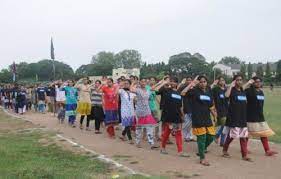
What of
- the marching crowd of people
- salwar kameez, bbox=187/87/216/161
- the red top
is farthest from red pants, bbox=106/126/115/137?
salwar kameez, bbox=187/87/216/161

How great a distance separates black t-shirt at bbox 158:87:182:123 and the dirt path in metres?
0.81

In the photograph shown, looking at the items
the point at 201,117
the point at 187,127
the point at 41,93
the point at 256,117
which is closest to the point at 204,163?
the point at 201,117

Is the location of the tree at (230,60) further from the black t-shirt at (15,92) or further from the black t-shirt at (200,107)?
the black t-shirt at (200,107)

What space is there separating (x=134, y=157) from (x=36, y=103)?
19.5 meters

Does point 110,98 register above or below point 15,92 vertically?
below

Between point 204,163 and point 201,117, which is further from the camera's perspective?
point 201,117

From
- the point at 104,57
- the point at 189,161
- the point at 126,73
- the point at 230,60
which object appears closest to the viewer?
the point at 189,161

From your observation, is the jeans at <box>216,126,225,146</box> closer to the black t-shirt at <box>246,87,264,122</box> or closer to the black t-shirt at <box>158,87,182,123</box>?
the black t-shirt at <box>246,87,264,122</box>

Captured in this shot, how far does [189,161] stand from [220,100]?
8.67ft

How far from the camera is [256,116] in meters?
12.2

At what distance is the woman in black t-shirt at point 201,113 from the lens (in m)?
11.0

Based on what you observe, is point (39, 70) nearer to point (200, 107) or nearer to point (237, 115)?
point (237, 115)

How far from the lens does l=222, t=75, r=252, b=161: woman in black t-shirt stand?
38.2 ft

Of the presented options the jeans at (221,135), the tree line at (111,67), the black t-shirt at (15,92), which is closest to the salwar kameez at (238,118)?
the jeans at (221,135)
